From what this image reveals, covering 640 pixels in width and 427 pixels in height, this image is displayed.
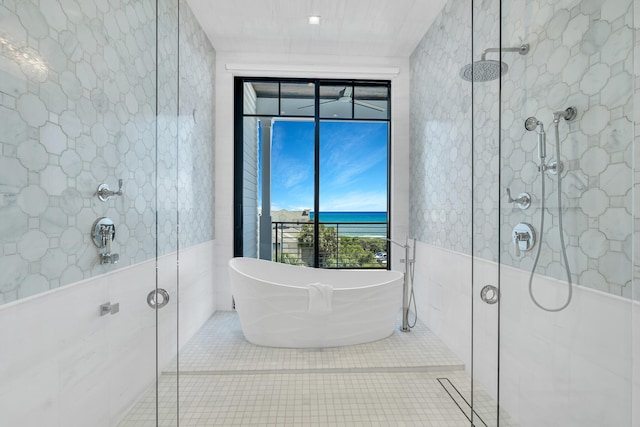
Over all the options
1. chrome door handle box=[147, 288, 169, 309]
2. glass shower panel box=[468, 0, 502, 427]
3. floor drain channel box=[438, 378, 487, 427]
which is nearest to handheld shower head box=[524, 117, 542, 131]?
glass shower panel box=[468, 0, 502, 427]

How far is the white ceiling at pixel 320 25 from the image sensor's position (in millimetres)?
2926

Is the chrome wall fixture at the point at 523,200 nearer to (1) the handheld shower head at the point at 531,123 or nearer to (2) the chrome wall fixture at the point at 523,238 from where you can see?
(2) the chrome wall fixture at the point at 523,238

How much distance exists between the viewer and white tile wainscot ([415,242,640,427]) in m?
1.17

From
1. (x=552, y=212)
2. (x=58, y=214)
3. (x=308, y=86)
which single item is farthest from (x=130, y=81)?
(x=308, y=86)

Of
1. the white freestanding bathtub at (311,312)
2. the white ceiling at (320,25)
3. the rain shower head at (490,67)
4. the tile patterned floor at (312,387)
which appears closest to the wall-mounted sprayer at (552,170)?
the rain shower head at (490,67)

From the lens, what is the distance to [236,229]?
12.8 ft

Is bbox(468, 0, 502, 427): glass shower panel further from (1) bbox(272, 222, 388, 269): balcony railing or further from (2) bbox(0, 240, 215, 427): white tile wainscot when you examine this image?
(1) bbox(272, 222, 388, 269): balcony railing

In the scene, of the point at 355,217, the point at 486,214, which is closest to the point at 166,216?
the point at 486,214

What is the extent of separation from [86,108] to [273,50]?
2.60 meters

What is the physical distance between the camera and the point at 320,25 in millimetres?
3209

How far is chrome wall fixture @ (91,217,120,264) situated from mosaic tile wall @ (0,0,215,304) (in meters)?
0.02

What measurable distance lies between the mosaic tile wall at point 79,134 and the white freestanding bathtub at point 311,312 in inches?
46.2

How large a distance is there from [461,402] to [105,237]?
2.28m

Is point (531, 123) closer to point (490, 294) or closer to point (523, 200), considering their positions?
point (523, 200)
